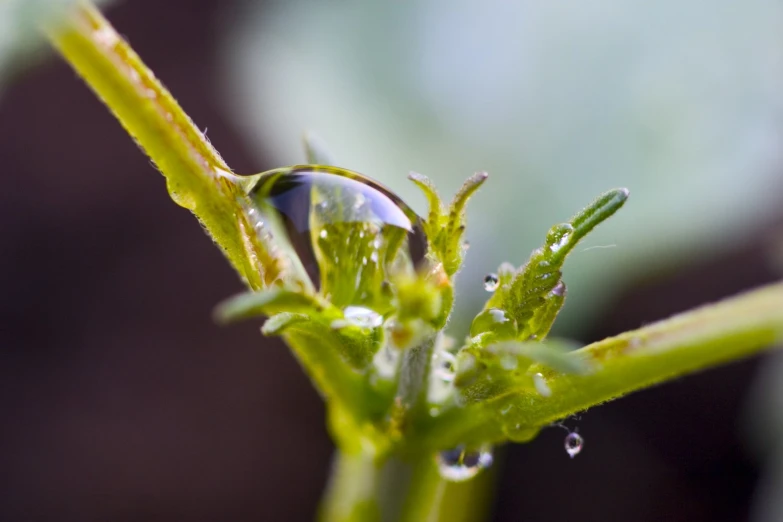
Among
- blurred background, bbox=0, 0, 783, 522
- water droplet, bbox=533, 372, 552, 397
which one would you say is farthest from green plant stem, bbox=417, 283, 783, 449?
blurred background, bbox=0, 0, 783, 522

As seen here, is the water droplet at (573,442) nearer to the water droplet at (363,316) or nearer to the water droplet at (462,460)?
the water droplet at (462,460)

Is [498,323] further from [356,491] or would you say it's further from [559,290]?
[356,491]

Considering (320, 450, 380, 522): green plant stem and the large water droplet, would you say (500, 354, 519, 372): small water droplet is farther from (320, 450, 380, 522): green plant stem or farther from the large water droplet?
(320, 450, 380, 522): green plant stem

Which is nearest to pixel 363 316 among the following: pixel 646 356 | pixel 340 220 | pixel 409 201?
pixel 340 220

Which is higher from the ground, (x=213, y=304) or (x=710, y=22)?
(x=710, y=22)

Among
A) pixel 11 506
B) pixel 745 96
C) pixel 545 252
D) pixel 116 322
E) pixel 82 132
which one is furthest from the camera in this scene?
pixel 82 132

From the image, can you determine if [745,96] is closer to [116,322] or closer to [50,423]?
[116,322]

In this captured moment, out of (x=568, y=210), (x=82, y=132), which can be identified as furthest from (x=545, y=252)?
(x=82, y=132)
